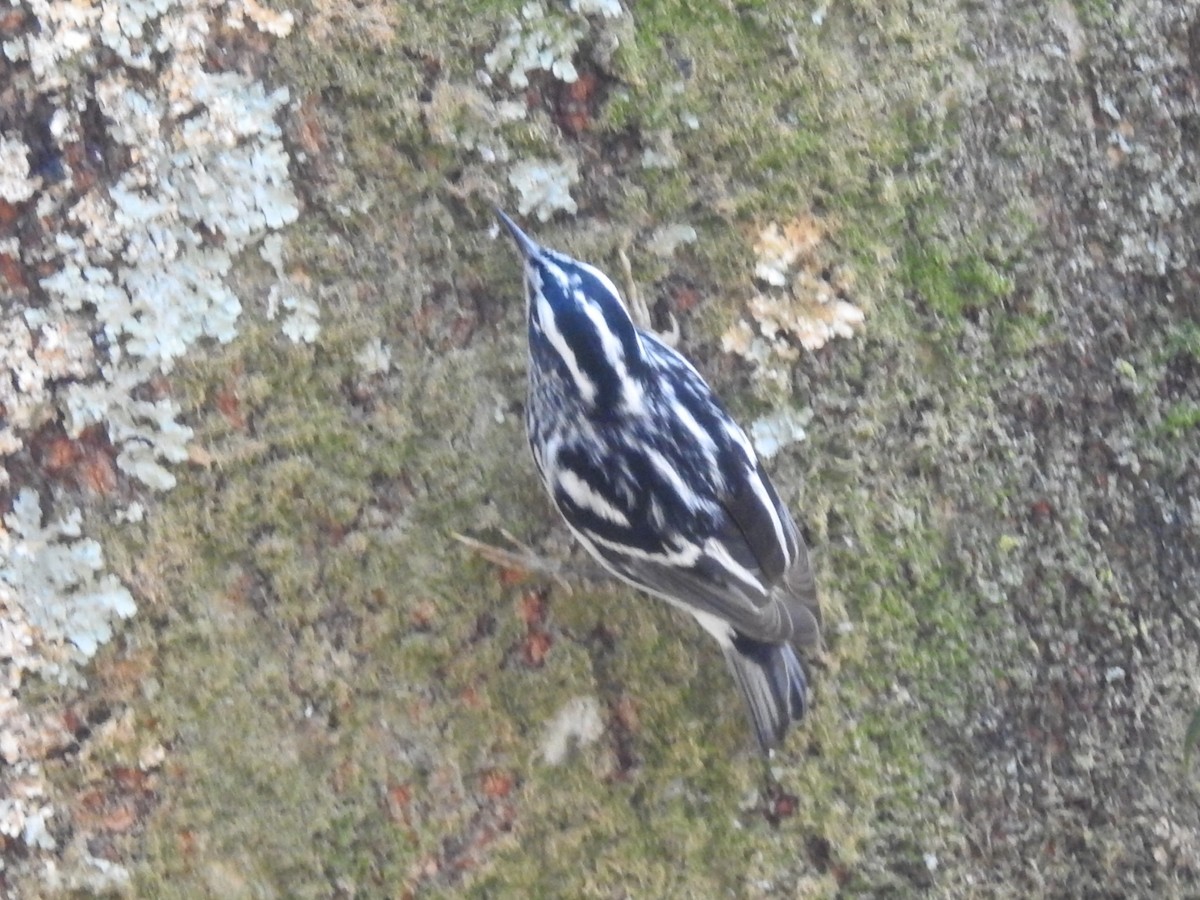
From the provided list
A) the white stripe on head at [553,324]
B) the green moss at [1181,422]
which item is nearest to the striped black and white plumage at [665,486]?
the white stripe on head at [553,324]

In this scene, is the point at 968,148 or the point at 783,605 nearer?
the point at 783,605

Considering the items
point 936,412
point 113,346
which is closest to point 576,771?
point 936,412

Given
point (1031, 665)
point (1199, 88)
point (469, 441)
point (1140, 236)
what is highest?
point (1199, 88)

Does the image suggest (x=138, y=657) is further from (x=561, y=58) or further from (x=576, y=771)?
(x=561, y=58)

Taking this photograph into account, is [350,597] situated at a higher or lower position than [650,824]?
higher

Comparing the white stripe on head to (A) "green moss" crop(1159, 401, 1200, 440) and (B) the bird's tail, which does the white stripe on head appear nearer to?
(B) the bird's tail

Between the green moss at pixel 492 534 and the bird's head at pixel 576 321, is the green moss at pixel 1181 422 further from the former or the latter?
the bird's head at pixel 576 321

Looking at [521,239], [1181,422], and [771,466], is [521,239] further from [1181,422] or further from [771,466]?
[1181,422]

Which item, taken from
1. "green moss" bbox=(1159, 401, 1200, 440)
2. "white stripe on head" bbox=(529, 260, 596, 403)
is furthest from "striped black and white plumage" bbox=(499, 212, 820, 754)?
"green moss" bbox=(1159, 401, 1200, 440)
